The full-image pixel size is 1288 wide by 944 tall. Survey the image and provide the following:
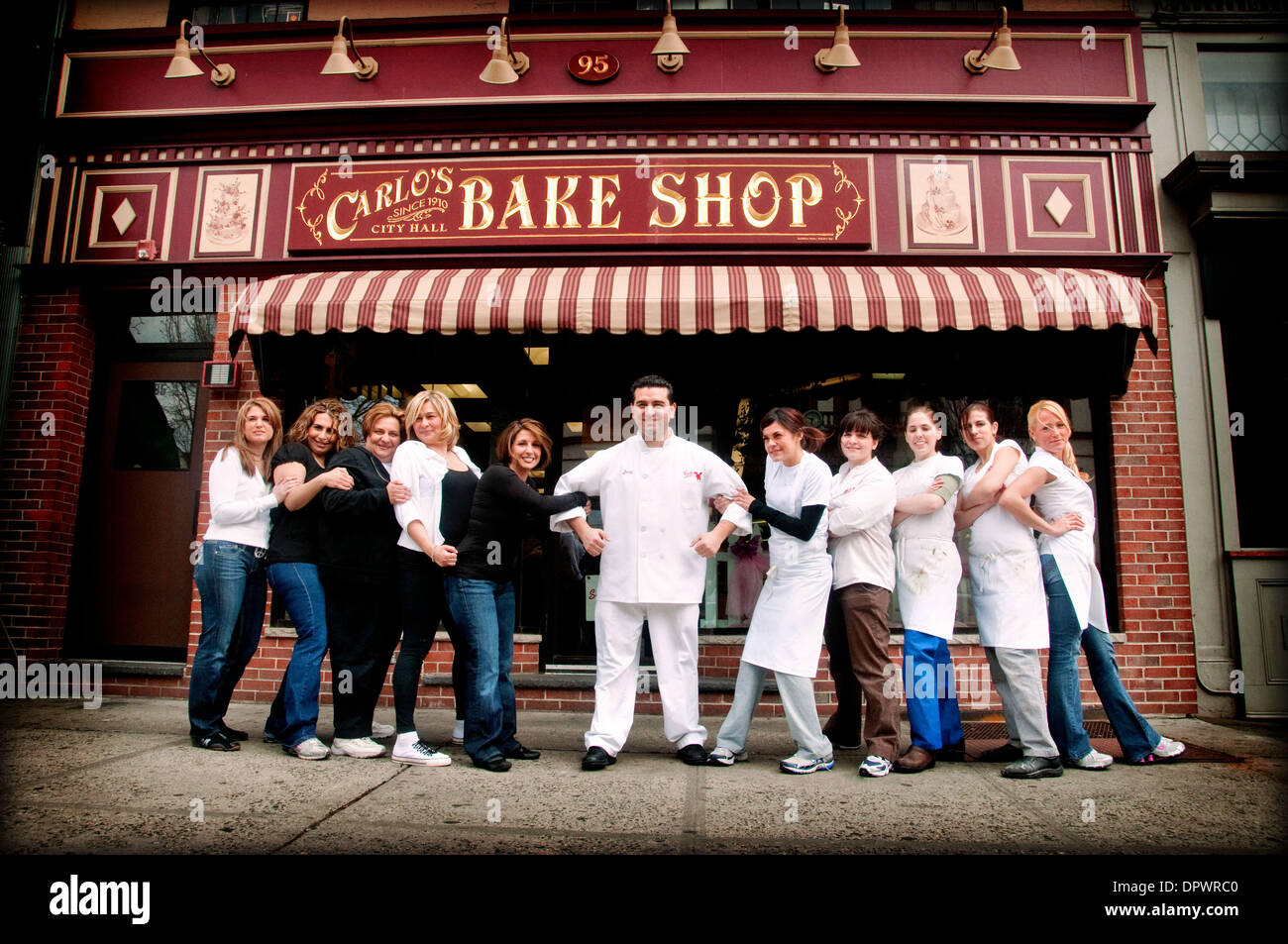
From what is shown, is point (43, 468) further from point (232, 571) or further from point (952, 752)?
point (952, 752)

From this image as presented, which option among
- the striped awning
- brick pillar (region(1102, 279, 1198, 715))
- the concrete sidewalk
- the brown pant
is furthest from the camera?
brick pillar (region(1102, 279, 1198, 715))

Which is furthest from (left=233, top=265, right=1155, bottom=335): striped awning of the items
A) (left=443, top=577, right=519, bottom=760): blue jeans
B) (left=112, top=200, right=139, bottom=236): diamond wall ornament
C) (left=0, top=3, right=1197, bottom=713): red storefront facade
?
(left=443, top=577, right=519, bottom=760): blue jeans

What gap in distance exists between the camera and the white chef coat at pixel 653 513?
13.0 ft

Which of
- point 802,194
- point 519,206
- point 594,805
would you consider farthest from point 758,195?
point 594,805

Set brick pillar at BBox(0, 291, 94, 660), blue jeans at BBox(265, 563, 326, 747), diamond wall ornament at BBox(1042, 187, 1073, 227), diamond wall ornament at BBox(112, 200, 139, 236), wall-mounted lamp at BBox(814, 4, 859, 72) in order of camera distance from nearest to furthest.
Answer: blue jeans at BBox(265, 563, 326, 747) → wall-mounted lamp at BBox(814, 4, 859, 72) → brick pillar at BBox(0, 291, 94, 660) → diamond wall ornament at BBox(1042, 187, 1073, 227) → diamond wall ornament at BBox(112, 200, 139, 236)


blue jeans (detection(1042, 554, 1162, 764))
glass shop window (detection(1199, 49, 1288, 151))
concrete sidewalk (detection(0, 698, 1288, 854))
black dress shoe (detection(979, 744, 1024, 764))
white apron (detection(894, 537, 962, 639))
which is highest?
glass shop window (detection(1199, 49, 1288, 151))

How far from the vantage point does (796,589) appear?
3.90 m

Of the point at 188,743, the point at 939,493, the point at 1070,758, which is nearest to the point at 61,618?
the point at 188,743

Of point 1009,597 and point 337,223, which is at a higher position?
point 337,223

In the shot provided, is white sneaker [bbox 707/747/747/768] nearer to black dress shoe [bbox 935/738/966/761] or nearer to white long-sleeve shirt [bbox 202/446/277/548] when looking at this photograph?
black dress shoe [bbox 935/738/966/761]

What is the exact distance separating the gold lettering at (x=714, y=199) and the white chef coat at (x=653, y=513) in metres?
2.81

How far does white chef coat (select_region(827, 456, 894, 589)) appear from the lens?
3877mm

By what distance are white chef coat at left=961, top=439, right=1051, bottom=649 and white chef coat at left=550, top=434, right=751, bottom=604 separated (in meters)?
1.29

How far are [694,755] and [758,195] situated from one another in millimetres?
4552
